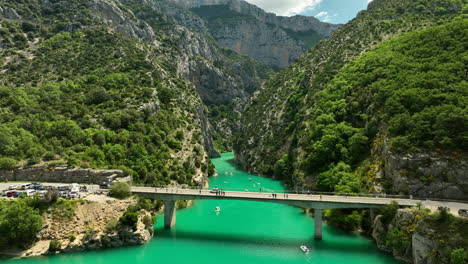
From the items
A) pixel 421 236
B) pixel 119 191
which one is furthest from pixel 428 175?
pixel 119 191

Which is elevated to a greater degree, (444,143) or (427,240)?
(444,143)

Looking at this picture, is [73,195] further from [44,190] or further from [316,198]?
[316,198]

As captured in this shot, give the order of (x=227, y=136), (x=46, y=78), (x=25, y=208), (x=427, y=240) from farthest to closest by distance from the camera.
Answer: (x=227, y=136) → (x=46, y=78) → (x=25, y=208) → (x=427, y=240)

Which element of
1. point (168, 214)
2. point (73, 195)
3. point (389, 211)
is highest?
point (73, 195)

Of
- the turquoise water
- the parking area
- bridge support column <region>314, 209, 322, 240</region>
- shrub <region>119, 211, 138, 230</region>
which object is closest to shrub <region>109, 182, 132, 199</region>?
the parking area

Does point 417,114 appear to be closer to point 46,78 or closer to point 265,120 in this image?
point 265,120

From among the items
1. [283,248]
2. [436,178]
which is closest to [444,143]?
[436,178]
